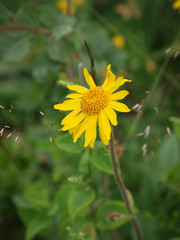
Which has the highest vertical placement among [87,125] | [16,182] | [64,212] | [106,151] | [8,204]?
[87,125]

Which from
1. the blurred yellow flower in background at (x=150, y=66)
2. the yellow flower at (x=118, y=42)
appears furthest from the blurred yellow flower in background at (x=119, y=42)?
the blurred yellow flower in background at (x=150, y=66)

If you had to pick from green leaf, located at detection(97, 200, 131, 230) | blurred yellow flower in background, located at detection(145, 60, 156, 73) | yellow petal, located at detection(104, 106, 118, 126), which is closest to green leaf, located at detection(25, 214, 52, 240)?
green leaf, located at detection(97, 200, 131, 230)

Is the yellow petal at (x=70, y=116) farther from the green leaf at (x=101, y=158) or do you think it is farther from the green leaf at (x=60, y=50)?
the green leaf at (x=60, y=50)

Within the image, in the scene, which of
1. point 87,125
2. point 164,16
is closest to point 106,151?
point 87,125

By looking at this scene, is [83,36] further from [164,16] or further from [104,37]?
[164,16]

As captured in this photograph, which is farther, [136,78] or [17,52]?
[136,78]
